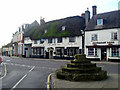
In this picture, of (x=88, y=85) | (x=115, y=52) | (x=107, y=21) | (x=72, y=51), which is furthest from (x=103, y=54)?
(x=88, y=85)

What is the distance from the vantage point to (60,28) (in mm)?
34594

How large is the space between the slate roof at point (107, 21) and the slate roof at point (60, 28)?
132 inches

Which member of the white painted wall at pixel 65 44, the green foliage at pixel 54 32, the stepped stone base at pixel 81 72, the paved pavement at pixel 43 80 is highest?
the green foliage at pixel 54 32

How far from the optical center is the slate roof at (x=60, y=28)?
31.5 meters

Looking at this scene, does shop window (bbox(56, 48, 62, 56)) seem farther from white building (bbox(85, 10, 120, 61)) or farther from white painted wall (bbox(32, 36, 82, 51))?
white building (bbox(85, 10, 120, 61))

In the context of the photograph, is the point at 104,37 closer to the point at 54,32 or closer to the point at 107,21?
the point at 107,21

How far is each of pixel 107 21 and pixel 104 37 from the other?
12.1 feet

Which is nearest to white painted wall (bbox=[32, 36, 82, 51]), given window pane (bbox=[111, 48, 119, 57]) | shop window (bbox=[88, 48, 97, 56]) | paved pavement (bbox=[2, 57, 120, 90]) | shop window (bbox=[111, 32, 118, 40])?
shop window (bbox=[88, 48, 97, 56])

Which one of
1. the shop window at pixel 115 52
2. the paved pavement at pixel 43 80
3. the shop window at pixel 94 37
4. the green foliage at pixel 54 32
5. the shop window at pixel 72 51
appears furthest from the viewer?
the green foliage at pixel 54 32

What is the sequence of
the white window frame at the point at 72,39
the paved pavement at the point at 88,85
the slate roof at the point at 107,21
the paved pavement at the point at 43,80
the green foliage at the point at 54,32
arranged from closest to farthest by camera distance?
the paved pavement at the point at 88,85 → the paved pavement at the point at 43,80 → the slate roof at the point at 107,21 → the white window frame at the point at 72,39 → the green foliage at the point at 54,32

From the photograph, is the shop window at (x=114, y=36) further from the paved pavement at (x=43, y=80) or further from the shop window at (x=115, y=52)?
the paved pavement at (x=43, y=80)

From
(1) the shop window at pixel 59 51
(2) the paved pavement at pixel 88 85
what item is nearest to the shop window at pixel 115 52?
(1) the shop window at pixel 59 51

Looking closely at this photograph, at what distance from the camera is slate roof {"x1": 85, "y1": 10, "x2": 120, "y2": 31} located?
25.2 m

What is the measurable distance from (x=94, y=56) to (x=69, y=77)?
19.4m
